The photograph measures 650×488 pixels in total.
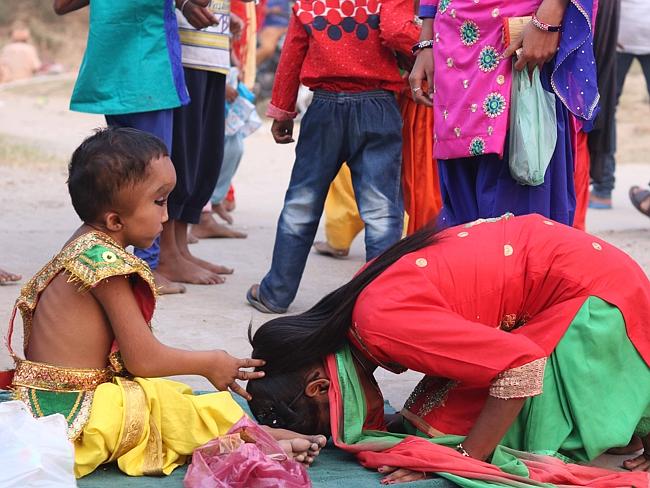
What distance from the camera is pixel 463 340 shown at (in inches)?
106

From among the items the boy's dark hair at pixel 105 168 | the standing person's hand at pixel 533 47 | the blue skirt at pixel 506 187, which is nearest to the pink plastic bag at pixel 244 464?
the boy's dark hair at pixel 105 168

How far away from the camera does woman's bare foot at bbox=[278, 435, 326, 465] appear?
2.86 metres

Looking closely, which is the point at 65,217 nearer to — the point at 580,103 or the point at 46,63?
the point at 580,103

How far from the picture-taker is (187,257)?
5.37 m

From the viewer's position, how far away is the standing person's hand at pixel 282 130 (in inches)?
189

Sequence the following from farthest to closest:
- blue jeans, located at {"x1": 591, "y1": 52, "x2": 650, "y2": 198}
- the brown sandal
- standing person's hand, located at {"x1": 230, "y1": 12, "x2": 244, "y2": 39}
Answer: blue jeans, located at {"x1": 591, "y1": 52, "x2": 650, "y2": 198} < the brown sandal < standing person's hand, located at {"x1": 230, "y1": 12, "x2": 244, "y2": 39}

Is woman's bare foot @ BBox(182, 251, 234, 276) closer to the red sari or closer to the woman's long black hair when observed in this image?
the woman's long black hair

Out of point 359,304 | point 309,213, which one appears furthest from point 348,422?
point 309,213

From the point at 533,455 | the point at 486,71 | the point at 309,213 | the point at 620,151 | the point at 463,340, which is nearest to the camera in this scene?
the point at 463,340

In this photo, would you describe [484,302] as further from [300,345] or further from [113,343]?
[113,343]

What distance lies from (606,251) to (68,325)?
1456mm

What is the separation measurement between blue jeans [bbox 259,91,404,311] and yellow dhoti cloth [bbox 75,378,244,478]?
1751 millimetres

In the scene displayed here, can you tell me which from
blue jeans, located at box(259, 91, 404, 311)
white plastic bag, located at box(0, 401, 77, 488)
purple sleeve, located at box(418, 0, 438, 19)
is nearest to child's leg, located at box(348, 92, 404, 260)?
blue jeans, located at box(259, 91, 404, 311)

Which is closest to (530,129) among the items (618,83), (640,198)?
A: (640,198)
